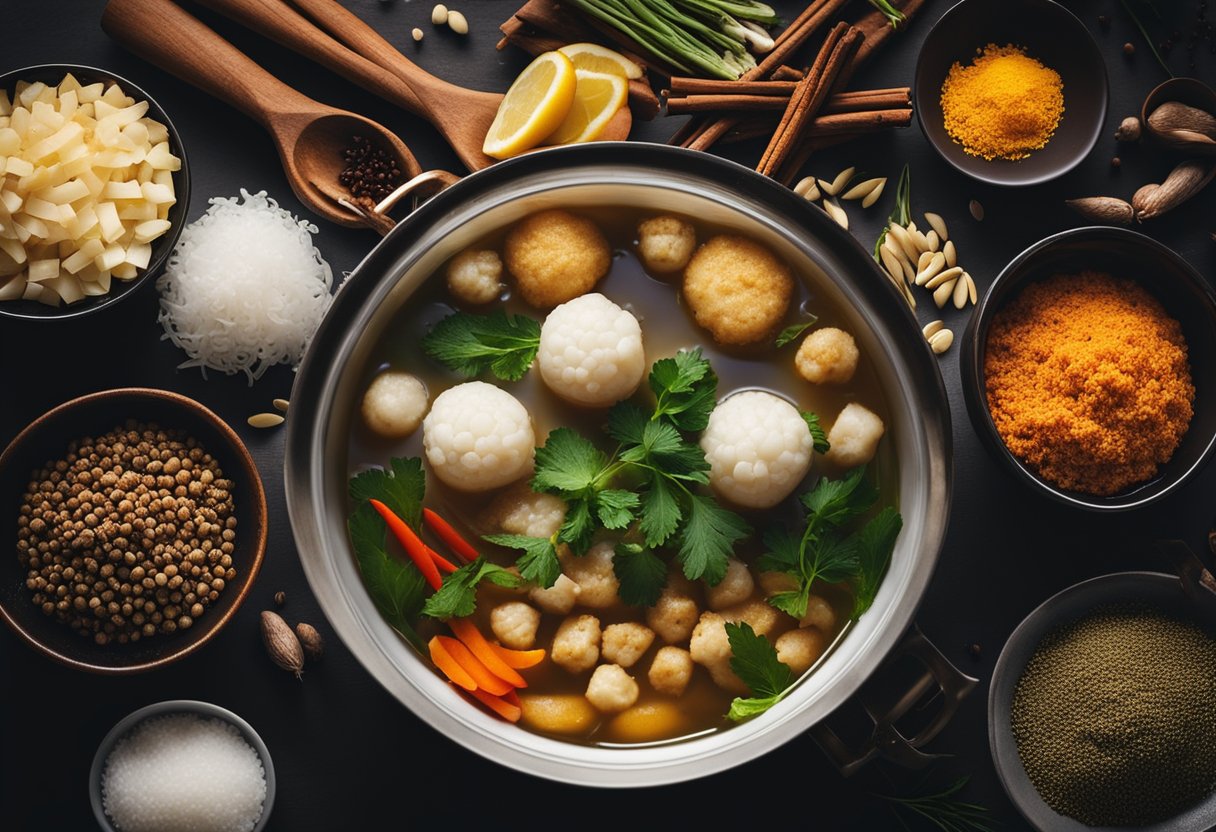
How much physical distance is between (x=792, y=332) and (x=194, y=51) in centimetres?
158

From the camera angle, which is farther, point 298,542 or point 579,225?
point 579,225

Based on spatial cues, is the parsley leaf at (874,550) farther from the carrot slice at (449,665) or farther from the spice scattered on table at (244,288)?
the spice scattered on table at (244,288)

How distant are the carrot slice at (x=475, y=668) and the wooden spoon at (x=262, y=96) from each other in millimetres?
1033

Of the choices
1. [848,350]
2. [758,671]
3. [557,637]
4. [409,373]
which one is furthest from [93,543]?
[848,350]

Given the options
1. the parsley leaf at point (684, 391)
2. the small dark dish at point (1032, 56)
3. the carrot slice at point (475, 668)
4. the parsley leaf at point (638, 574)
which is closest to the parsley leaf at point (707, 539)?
the parsley leaf at point (638, 574)

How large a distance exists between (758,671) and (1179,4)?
2012 mm

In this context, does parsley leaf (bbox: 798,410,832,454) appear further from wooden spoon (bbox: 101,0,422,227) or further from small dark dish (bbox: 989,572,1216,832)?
wooden spoon (bbox: 101,0,422,227)

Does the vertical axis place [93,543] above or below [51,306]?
below

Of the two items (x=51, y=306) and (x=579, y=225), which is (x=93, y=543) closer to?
(x=51, y=306)

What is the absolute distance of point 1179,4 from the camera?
2.47 metres

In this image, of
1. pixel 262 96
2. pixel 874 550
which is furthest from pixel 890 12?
pixel 262 96

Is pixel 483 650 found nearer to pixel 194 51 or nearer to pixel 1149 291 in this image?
pixel 194 51

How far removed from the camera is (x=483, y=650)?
214cm

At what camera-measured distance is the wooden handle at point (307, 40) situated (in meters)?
2.34
